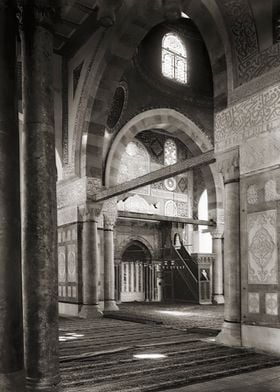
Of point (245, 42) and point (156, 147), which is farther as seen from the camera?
point (156, 147)

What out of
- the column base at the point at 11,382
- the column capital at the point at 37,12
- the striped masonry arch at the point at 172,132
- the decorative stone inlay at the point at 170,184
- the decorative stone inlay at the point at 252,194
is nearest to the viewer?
the column base at the point at 11,382

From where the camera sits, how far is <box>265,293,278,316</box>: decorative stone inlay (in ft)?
18.4

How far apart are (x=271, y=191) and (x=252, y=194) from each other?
1.14 ft

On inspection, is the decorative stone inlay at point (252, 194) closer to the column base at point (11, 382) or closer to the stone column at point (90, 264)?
the column base at point (11, 382)

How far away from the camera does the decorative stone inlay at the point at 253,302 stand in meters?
5.88

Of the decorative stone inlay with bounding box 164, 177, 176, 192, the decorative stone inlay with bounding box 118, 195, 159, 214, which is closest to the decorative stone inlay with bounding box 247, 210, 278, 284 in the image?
the decorative stone inlay with bounding box 118, 195, 159, 214

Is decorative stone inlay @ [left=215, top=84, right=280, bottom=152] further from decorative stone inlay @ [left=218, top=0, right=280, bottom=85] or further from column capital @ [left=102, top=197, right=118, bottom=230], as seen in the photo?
column capital @ [left=102, top=197, right=118, bottom=230]

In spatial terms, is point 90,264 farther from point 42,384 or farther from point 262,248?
point 42,384

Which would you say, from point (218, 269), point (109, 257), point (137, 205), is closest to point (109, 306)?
point (109, 257)

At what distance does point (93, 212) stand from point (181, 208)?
7.48 metres

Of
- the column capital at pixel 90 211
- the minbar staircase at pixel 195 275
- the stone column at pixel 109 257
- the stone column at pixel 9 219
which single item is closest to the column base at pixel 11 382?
the stone column at pixel 9 219

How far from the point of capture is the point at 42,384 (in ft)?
11.4

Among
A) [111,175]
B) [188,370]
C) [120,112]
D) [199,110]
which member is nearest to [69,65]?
[120,112]

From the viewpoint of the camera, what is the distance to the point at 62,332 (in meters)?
7.81
